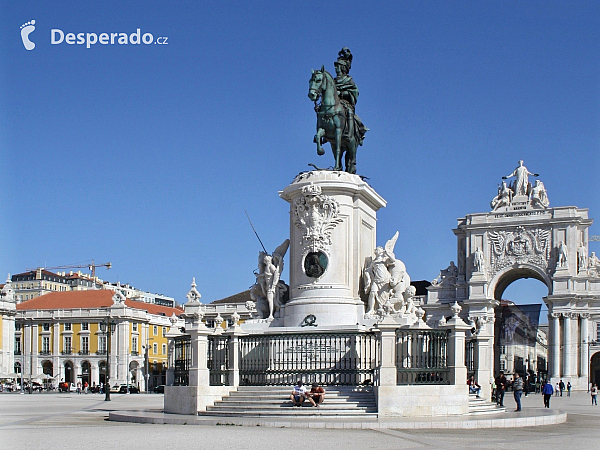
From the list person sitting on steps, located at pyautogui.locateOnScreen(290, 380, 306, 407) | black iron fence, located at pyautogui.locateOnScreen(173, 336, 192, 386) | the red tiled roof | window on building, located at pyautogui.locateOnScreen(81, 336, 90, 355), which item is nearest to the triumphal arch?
the red tiled roof

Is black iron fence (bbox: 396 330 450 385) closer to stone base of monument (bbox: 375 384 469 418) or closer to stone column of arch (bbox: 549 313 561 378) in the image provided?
stone base of monument (bbox: 375 384 469 418)

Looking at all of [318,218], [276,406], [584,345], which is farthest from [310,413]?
[584,345]

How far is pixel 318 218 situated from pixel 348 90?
325cm

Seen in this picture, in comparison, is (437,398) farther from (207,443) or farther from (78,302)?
(78,302)

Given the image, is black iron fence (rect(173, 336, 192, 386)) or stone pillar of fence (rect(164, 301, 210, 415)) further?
black iron fence (rect(173, 336, 192, 386))

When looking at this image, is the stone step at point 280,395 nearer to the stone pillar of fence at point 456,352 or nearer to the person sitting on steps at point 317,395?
the person sitting on steps at point 317,395

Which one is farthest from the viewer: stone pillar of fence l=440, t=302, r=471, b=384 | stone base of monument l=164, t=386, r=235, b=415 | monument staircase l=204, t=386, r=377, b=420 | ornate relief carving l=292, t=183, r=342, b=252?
ornate relief carving l=292, t=183, r=342, b=252

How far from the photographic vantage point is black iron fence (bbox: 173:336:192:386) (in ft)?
59.7

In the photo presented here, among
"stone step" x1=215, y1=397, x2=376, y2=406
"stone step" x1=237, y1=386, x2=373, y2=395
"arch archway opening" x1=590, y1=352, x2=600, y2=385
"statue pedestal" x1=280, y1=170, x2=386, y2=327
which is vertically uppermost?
"statue pedestal" x1=280, y1=170, x2=386, y2=327

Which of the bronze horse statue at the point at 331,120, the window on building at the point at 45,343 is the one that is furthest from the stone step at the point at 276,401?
the window on building at the point at 45,343

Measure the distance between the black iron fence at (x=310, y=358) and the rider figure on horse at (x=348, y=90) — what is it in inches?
200

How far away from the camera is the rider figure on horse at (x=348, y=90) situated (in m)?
20.2

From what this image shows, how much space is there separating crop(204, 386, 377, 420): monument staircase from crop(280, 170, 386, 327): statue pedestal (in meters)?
1.93

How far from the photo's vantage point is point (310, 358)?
17406mm
